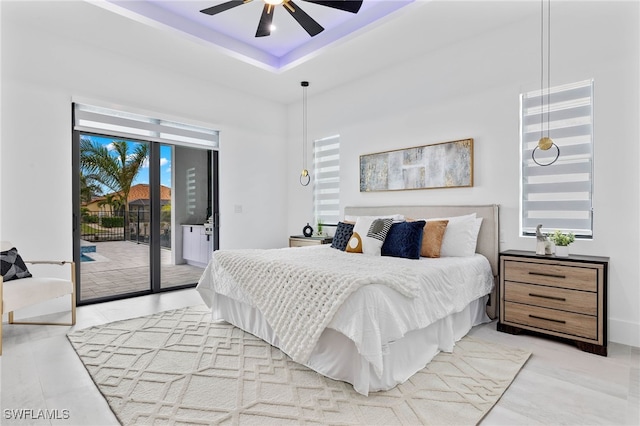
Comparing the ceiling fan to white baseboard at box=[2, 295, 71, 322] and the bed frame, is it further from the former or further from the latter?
white baseboard at box=[2, 295, 71, 322]

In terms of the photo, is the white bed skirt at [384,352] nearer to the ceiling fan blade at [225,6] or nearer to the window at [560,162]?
the window at [560,162]

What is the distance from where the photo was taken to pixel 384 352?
208 cm

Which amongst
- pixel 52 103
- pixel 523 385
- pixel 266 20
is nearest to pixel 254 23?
pixel 266 20

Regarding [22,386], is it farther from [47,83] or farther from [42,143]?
[47,83]

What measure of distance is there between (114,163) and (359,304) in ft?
12.3

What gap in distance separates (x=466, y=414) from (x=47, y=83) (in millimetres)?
4685

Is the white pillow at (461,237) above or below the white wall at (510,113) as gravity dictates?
below

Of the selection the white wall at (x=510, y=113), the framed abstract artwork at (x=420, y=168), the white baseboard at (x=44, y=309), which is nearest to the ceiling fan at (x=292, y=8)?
the white wall at (x=510, y=113)

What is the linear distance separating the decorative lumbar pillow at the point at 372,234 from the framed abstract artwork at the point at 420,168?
89cm

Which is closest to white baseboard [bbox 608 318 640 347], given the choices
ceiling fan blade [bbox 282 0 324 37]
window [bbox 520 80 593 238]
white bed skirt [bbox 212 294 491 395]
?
window [bbox 520 80 593 238]

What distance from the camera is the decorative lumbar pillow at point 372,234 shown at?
3371 millimetres

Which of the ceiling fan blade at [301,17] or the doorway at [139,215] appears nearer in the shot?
the ceiling fan blade at [301,17]

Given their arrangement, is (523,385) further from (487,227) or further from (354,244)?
(354,244)

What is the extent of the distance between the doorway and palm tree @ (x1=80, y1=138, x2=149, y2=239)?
0.01m
